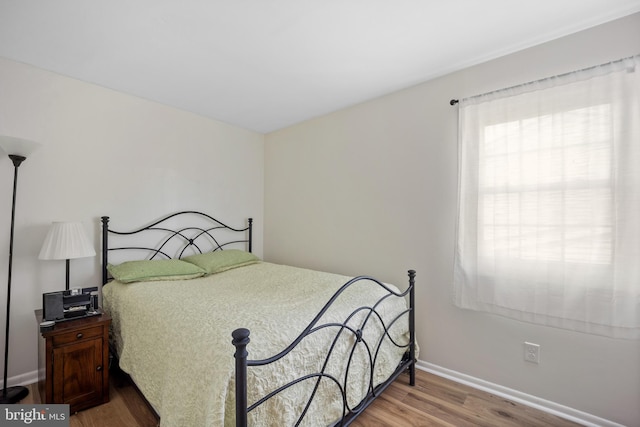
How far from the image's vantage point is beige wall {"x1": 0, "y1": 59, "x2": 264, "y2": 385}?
210 centimetres

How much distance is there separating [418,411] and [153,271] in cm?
223

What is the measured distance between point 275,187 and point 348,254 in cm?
142

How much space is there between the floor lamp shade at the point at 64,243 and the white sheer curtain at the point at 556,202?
278 cm

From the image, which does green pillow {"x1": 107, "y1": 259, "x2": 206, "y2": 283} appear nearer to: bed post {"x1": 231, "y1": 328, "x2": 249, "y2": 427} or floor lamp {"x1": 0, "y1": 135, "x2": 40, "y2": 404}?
floor lamp {"x1": 0, "y1": 135, "x2": 40, "y2": 404}

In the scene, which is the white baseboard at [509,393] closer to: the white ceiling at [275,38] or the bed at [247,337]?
the bed at [247,337]

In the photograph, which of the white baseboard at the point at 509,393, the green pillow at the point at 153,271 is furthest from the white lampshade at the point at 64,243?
the white baseboard at the point at 509,393

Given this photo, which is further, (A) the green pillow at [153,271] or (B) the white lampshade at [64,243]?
(A) the green pillow at [153,271]

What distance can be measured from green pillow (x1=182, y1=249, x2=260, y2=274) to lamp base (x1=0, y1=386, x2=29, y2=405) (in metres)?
1.37

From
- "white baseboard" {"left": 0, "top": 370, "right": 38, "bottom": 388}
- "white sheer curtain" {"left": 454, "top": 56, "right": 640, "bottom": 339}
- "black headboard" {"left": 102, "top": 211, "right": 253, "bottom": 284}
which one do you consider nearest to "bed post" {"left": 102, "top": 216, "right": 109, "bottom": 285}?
"black headboard" {"left": 102, "top": 211, "right": 253, "bottom": 284}

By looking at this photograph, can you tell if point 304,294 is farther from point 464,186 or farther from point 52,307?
point 52,307

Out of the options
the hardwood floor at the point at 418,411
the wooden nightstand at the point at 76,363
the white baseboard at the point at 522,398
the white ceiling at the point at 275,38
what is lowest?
the hardwood floor at the point at 418,411

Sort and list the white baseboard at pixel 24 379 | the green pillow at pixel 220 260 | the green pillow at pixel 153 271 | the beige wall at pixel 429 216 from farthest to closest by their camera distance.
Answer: the green pillow at pixel 220 260, the green pillow at pixel 153 271, the white baseboard at pixel 24 379, the beige wall at pixel 429 216

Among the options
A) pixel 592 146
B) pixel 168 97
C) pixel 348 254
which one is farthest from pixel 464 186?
pixel 168 97

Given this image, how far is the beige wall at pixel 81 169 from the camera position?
210 cm
